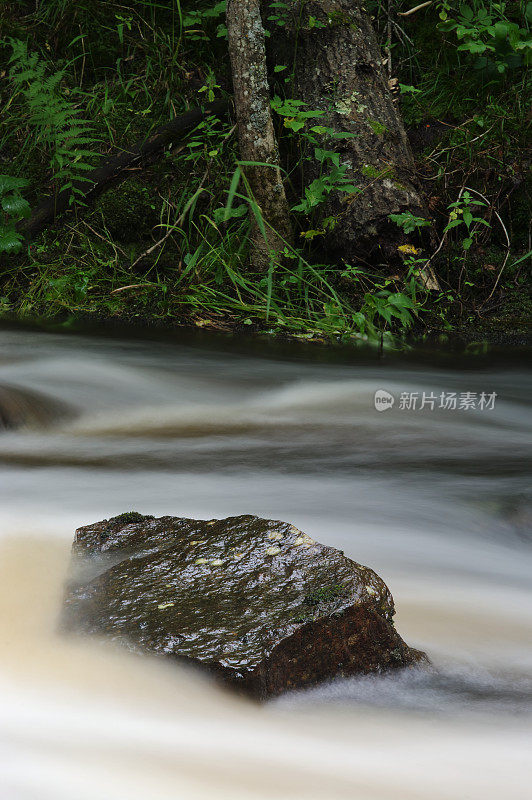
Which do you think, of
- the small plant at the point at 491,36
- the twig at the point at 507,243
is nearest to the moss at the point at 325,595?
the twig at the point at 507,243

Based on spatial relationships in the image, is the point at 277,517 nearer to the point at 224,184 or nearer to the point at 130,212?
the point at 224,184

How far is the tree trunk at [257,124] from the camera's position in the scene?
170 inches

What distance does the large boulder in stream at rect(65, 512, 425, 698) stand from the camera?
1314mm

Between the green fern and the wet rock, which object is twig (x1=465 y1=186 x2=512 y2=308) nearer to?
the green fern

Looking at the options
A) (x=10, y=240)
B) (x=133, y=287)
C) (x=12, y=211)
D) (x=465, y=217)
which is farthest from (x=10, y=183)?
(x=465, y=217)

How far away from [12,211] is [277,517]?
355 cm

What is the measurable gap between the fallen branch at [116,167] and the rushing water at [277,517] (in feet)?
4.28


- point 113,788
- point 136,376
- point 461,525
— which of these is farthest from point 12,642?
point 136,376

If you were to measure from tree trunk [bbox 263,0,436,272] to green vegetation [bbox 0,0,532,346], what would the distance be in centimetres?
7

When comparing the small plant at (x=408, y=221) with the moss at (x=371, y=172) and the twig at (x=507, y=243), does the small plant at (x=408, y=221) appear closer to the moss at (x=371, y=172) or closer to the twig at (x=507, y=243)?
the moss at (x=371, y=172)

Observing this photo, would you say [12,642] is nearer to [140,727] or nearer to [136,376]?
[140,727]

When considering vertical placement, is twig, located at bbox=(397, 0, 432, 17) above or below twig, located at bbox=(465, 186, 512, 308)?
above

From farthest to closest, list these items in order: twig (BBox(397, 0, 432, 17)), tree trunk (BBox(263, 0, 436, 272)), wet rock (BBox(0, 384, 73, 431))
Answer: twig (BBox(397, 0, 432, 17))
tree trunk (BBox(263, 0, 436, 272))
wet rock (BBox(0, 384, 73, 431))

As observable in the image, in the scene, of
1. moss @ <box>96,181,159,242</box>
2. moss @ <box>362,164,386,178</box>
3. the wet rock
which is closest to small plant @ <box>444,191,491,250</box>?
moss @ <box>362,164,386,178</box>
